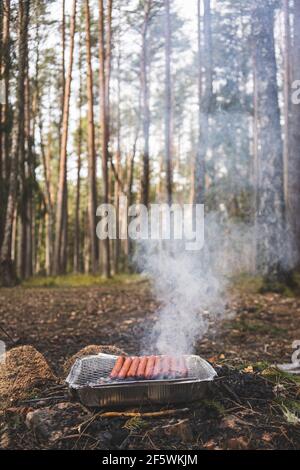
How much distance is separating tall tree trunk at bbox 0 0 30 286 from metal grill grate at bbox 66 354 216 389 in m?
3.24

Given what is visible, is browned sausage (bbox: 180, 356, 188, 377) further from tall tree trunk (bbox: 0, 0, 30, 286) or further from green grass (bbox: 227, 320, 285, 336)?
tall tree trunk (bbox: 0, 0, 30, 286)

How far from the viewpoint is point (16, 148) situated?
7020 millimetres

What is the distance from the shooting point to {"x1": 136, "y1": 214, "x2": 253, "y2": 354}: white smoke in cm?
634

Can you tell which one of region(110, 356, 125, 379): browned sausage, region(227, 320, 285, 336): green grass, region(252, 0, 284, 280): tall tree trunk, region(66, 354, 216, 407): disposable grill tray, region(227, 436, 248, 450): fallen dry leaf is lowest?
region(227, 320, 285, 336): green grass

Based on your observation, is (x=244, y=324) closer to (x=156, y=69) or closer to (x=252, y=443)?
(x=252, y=443)

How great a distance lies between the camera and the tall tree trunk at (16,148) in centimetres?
546

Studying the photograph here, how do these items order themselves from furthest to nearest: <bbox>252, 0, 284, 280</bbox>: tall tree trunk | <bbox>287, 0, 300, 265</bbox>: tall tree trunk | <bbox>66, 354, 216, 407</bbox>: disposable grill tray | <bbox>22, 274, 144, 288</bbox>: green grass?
<bbox>287, 0, 300, 265</bbox>: tall tree trunk < <bbox>22, 274, 144, 288</bbox>: green grass < <bbox>252, 0, 284, 280</bbox>: tall tree trunk < <bbox>66, 354, 216, 407</bbox>: disposable grill tray

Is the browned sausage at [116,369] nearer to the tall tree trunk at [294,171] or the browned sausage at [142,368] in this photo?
the browned sausage at [142,368]

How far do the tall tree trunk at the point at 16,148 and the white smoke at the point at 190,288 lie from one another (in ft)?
7.43

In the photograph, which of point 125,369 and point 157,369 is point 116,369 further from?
point 157,369

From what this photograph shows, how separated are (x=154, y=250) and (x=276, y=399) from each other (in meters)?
6.89

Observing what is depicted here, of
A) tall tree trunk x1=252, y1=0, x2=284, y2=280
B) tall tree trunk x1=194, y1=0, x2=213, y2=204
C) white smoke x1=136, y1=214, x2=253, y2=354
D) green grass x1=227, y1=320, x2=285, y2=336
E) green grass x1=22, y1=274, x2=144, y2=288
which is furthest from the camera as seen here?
green grass x1=22, y1=274, x2=144, y2=288

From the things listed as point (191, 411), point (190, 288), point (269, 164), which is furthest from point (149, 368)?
point (269, 164)

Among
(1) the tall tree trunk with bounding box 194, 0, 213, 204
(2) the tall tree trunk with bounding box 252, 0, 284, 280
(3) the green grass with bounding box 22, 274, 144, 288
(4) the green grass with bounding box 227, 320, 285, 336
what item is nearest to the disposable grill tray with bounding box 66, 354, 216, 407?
(4) the green grass with bounding box 227, 320, 285, 336
